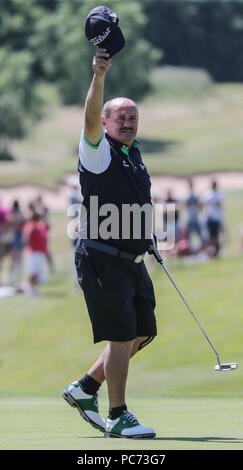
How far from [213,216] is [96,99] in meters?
15.8

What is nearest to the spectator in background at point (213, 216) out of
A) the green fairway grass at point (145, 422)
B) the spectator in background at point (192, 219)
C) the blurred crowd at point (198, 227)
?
the blurred crowd at point (198, 227)

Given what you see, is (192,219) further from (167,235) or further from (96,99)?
(96,99)

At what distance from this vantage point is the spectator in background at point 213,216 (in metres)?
21.8

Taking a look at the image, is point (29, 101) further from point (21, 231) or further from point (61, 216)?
point (21, 231)

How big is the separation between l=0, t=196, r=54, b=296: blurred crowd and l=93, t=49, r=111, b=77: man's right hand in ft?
47.7

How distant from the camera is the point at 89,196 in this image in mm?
6645

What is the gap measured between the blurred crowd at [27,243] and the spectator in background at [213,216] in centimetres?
305

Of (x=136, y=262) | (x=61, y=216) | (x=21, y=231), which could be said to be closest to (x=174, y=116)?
(x=61, y=216)

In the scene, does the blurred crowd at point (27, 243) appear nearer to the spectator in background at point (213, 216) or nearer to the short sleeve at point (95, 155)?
the spectator in background at point (213, 216)

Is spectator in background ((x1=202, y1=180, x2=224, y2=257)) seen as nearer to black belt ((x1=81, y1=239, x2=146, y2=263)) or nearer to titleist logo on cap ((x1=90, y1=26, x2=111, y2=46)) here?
black belt ((x1=81, y1=239, x2=146, y2=263))

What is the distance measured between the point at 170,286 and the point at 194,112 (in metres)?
70.5

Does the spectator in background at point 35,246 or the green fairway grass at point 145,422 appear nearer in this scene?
the green fairway grass at point 145,422

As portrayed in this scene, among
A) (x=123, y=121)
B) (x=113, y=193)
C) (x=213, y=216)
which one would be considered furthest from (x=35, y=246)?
(x=113, y=193)

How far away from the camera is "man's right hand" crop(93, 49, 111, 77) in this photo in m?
6.35
